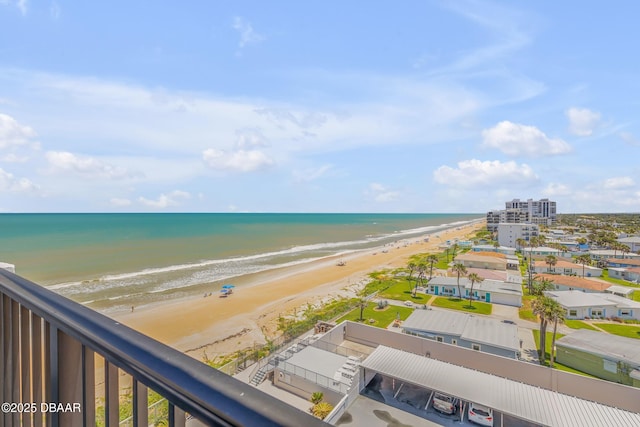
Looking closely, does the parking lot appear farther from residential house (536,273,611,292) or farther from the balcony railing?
residential house (536,273,611,292)

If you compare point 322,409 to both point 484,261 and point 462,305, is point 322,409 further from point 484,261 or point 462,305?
point 484,261

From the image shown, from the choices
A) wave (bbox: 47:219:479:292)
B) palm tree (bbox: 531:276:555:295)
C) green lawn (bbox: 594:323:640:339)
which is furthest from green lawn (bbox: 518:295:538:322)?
wave (bbox: 47:219:479:292)

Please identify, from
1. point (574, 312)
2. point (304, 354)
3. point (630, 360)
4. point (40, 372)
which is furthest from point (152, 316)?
point (574, 312)

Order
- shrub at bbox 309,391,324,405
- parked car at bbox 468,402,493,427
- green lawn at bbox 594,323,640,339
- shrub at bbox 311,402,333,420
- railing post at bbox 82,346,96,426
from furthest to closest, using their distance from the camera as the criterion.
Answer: green lawn at bbox 594,323,640,339 < shrub at bbox 309,391,324,405 < shrub at bbox 311,402,333,420 < parked car at bbox 468,402,493,427 < railing post at bbox 82,346,96,426

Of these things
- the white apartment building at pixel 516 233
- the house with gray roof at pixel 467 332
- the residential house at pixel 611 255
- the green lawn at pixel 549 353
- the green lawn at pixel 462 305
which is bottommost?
the green lawn at pixel 549 353

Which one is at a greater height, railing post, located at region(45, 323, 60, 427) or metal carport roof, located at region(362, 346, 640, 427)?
railing post, located at region(45, 323, 60, 427)

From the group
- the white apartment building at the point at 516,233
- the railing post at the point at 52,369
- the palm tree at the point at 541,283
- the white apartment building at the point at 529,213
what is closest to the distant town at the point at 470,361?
the palm tree at the point at 541,283

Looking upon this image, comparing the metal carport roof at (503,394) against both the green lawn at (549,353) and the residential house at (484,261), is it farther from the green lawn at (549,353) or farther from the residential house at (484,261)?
the residential house at (484,261)

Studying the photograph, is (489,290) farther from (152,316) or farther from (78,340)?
(78,340)
